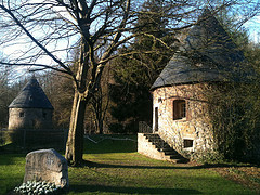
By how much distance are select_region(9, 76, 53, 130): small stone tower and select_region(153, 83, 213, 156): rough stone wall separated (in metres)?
14.0

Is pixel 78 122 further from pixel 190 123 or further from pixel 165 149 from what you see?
pixel 190 123

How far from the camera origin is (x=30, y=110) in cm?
2389

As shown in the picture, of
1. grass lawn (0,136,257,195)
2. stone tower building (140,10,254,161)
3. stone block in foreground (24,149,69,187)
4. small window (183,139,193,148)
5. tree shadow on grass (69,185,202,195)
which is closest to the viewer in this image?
stone block in foreground (24,149,69,187)

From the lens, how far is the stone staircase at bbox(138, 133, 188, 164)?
13.0 meters

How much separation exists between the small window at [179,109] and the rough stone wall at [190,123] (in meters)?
0.26

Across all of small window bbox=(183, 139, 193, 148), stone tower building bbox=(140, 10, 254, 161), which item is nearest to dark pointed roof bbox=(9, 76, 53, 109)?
stone tower building bbox=(140, 10, 254, 161)

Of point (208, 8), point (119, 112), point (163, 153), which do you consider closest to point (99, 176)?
point (163, 153)

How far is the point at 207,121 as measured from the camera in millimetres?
12578

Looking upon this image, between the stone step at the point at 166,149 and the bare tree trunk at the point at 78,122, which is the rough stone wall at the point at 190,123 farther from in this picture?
the bare tree trunk at the point at 78,122

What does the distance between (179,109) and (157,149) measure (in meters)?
2.64

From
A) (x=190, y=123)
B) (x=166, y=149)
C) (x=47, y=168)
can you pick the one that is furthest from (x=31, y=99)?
(x=47, y=168)

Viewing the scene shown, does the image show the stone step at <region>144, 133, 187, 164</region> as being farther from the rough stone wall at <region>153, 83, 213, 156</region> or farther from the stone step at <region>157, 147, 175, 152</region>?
the rough stone wall at <region>153, 83, 213, 156</region>

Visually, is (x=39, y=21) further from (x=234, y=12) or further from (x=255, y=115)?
(x=255, y=115)

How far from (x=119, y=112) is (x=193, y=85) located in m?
12.6
